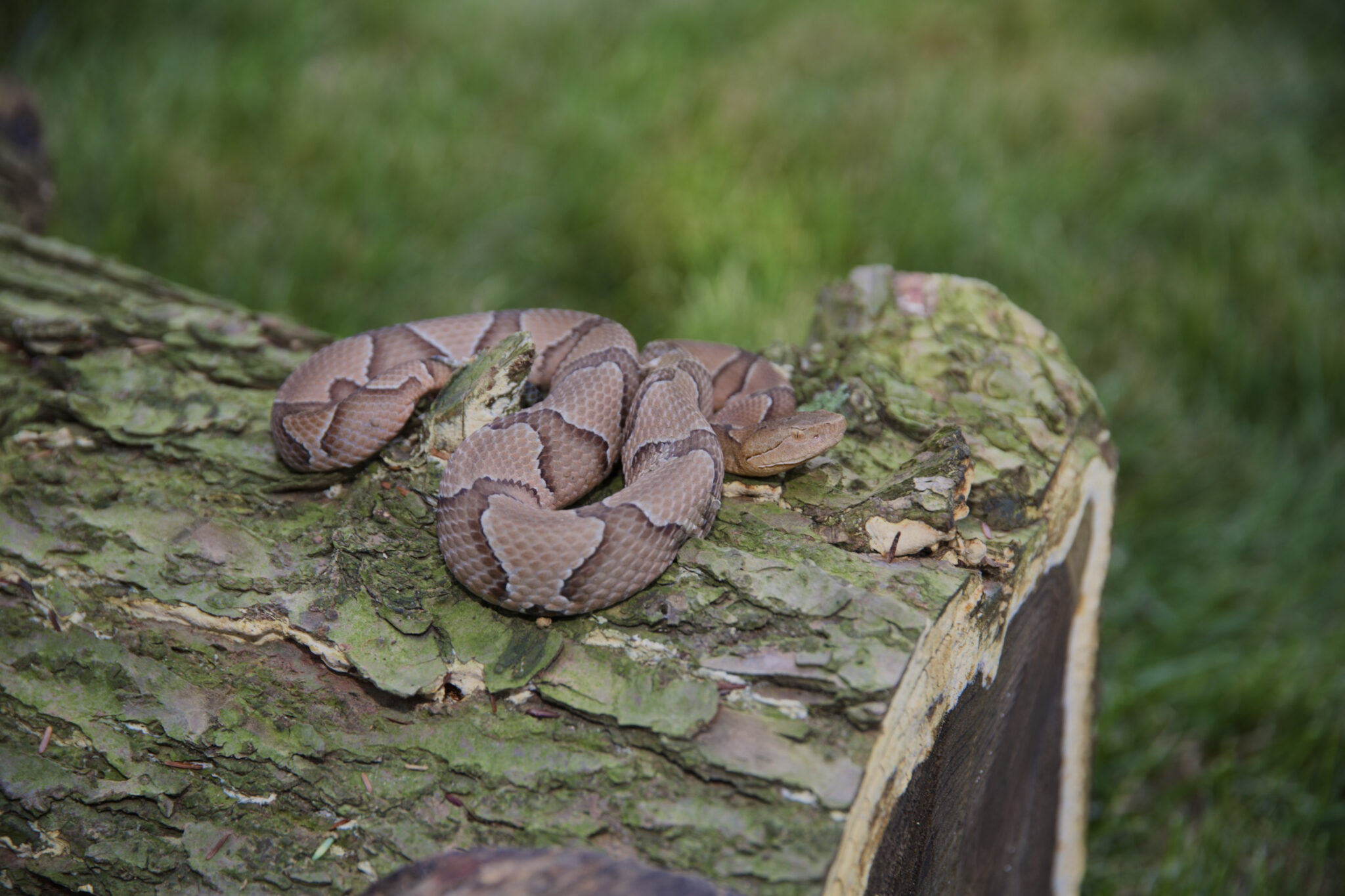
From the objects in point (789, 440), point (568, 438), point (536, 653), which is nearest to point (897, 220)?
point (789, 440)

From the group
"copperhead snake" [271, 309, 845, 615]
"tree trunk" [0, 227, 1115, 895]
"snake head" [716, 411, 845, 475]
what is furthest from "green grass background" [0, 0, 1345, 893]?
"snake head" [716, 411, 845, 475]

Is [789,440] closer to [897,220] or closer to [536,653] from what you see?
[536,653]

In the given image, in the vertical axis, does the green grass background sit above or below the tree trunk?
above

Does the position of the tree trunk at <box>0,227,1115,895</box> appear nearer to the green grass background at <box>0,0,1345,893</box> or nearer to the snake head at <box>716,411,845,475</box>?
the snake head at <box>716,411,845,475</box>

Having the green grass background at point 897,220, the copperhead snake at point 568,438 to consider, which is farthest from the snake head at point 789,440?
the green grass background at point 897,220

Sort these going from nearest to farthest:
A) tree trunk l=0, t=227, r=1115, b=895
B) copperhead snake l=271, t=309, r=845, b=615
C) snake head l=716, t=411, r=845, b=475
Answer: tree trunk l=0, t=227, r=1115, b=895, copperhead snake l=271, t=309, r=845, b=615, snake head l=716, t=411, r=845, b=475

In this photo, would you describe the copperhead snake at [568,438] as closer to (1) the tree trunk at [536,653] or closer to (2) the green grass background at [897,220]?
(1) the tree trunk at [536,653]

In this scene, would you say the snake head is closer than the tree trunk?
No
